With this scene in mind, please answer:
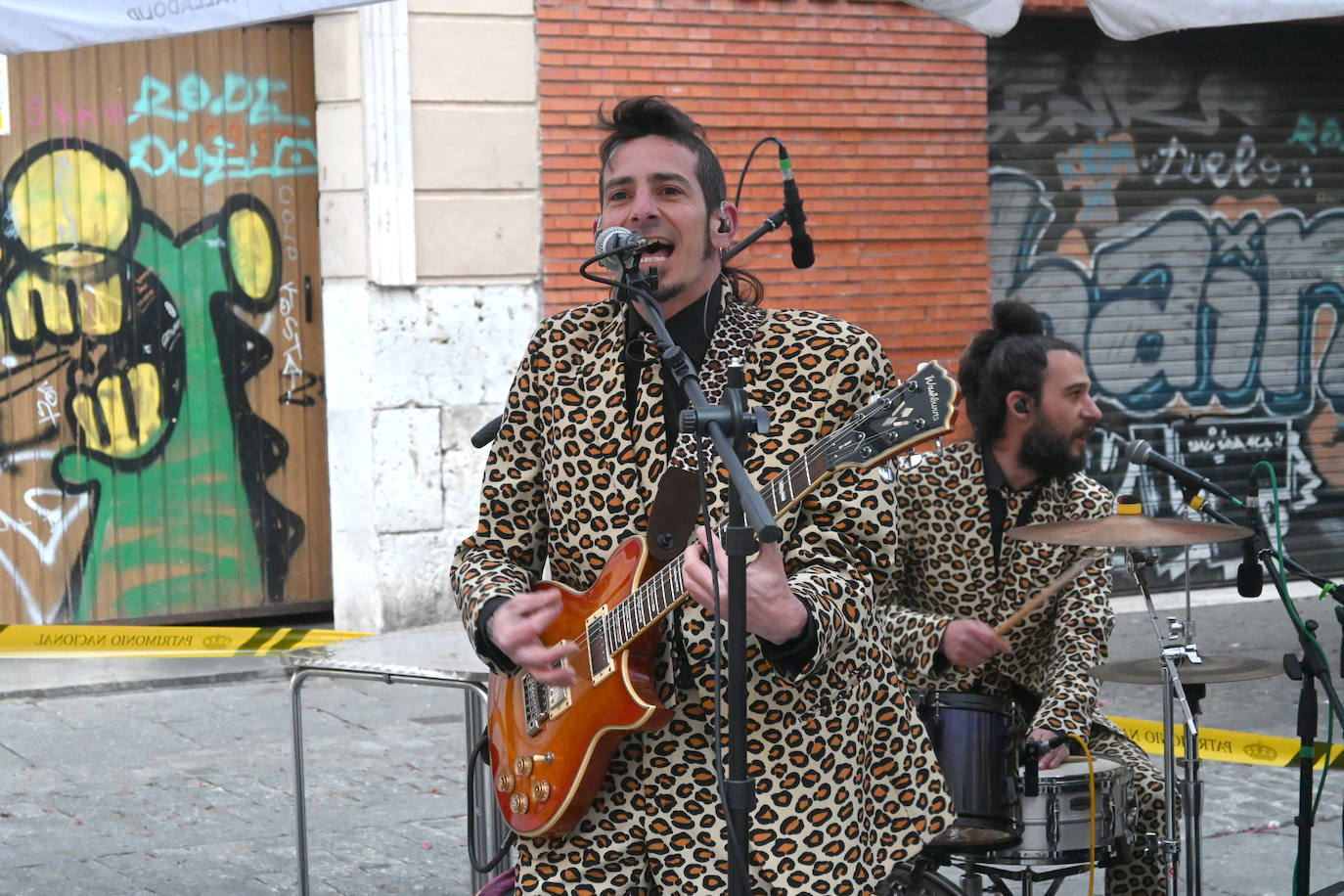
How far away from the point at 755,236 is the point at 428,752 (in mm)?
4331

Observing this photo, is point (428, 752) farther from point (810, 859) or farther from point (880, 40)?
point (880, 40)

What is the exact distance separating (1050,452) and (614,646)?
2133 millimetres

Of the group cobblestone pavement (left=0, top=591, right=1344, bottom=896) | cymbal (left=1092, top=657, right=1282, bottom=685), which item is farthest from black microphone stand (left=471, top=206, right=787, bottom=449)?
cobblestone pavement (left=0, top=591, right=1344, bottom=896)

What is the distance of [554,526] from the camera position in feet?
10.6

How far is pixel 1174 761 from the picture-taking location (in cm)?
455

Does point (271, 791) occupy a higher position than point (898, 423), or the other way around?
point (898, 423)

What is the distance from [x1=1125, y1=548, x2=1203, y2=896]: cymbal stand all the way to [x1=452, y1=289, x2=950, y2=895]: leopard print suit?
1450 mm

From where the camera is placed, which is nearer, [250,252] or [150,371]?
[150,371]

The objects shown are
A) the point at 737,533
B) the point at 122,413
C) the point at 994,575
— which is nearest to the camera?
the point at 737,533

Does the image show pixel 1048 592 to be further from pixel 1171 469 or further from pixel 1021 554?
pixel 1171 469

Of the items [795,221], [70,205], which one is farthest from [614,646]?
[70,205]

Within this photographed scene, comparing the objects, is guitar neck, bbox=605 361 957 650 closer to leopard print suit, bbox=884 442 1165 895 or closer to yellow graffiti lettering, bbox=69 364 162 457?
leopard print suit, bbox=884 442 1165 895

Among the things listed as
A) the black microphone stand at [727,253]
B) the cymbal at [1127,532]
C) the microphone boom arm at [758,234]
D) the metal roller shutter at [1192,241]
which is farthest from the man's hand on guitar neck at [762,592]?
the metal roller shutter at [1192,241]

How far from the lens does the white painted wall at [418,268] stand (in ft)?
31.3
